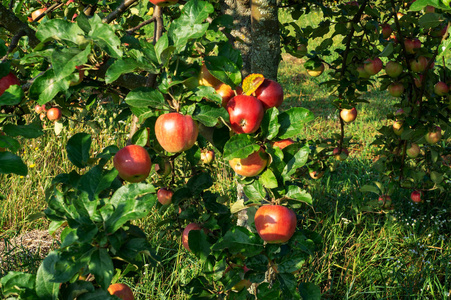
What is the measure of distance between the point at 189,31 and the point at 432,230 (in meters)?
2.32

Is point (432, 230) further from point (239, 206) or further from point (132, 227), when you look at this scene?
point (132, 227)

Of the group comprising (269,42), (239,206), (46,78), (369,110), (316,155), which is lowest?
(369,110)

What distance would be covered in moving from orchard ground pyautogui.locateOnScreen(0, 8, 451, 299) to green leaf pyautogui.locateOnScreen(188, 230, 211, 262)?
0.27m

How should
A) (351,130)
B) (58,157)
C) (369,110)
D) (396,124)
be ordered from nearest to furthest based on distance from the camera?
1. (396,124)
2. (58,157)
3. (351,130)
4. (369,110)

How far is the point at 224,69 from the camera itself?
0.92 meters

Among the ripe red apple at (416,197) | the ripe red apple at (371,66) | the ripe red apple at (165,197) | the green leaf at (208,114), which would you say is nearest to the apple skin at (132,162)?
the green leaf at (208,114)

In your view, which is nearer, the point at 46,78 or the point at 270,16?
the point at 46,78

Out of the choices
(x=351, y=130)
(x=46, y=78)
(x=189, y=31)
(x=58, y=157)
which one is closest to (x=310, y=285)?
(x=189, y=31)

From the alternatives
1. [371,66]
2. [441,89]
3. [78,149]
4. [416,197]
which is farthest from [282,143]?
[416,197]

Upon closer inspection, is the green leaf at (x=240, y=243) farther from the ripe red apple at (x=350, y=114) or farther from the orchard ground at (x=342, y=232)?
the ripe red apple at (x=350, y=114)

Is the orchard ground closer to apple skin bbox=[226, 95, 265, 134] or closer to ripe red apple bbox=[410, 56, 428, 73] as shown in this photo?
apple skin bbox=[226, 95, 265, 134]

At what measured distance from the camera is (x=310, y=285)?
1.03 m

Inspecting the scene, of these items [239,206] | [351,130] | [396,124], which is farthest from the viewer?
[351,130]

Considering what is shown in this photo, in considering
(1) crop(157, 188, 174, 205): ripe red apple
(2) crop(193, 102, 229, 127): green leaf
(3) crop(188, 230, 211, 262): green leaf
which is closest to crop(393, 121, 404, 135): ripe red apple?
(1) crop(157, 188, 174, 205): ripe red apple
